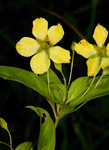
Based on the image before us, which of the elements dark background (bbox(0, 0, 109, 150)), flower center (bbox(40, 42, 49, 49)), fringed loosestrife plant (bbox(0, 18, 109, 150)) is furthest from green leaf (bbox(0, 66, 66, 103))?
dark background (bbox(0, 0, 109, 150))

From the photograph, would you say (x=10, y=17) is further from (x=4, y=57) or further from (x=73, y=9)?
(x=73, y=9)

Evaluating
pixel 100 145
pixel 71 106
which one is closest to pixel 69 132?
pixel 100 145

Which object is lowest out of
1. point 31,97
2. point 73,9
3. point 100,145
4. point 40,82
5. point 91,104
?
point 100,145

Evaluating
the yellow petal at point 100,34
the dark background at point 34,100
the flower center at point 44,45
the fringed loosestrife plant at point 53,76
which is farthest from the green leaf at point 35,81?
the dark background at point 34,100

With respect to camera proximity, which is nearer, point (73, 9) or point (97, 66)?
point (97, 66)

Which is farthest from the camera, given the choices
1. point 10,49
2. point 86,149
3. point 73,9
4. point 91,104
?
point 73,9

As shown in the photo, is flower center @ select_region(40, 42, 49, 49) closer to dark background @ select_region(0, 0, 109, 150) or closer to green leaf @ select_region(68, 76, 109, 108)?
green leaf @ select_region(68, 76, 109, 108)

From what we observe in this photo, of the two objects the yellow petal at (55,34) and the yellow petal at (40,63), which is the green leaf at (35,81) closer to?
the yellow petal at (40,63)

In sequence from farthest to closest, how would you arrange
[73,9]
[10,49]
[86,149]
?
[73,9], [10,49], [86,149]

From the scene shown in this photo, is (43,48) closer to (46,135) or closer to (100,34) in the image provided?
(100,34)
